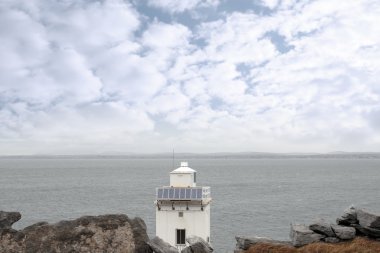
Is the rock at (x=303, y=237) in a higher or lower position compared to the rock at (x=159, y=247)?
higher

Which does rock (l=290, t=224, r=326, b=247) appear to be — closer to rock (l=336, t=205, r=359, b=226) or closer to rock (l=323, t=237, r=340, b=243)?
rock (l=323, t=237, r=340, b=243)

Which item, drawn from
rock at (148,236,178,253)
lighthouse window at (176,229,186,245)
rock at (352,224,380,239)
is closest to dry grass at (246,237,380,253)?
rock at (352,224,380,239)

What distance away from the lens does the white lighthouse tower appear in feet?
109

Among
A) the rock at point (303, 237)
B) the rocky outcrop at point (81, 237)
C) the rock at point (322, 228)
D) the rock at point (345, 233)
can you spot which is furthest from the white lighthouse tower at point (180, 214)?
the rocky outcrop at point (81, 237)

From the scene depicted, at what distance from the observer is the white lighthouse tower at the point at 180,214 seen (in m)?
33.4

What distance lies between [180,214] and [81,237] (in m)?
19.4

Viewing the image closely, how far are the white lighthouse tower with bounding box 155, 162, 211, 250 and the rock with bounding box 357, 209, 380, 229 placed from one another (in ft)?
60.3

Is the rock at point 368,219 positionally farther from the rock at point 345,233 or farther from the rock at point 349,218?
the rock at point 345,233

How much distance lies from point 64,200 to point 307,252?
95332mm

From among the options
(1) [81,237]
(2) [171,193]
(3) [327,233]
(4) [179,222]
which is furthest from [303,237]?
(2) [171,193]

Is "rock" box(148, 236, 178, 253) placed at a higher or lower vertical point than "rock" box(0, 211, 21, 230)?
lower

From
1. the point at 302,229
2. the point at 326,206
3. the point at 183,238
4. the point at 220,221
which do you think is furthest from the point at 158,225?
the point at 326,206

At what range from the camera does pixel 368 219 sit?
15.5 meters

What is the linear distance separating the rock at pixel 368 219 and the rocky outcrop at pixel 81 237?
7228 mm
